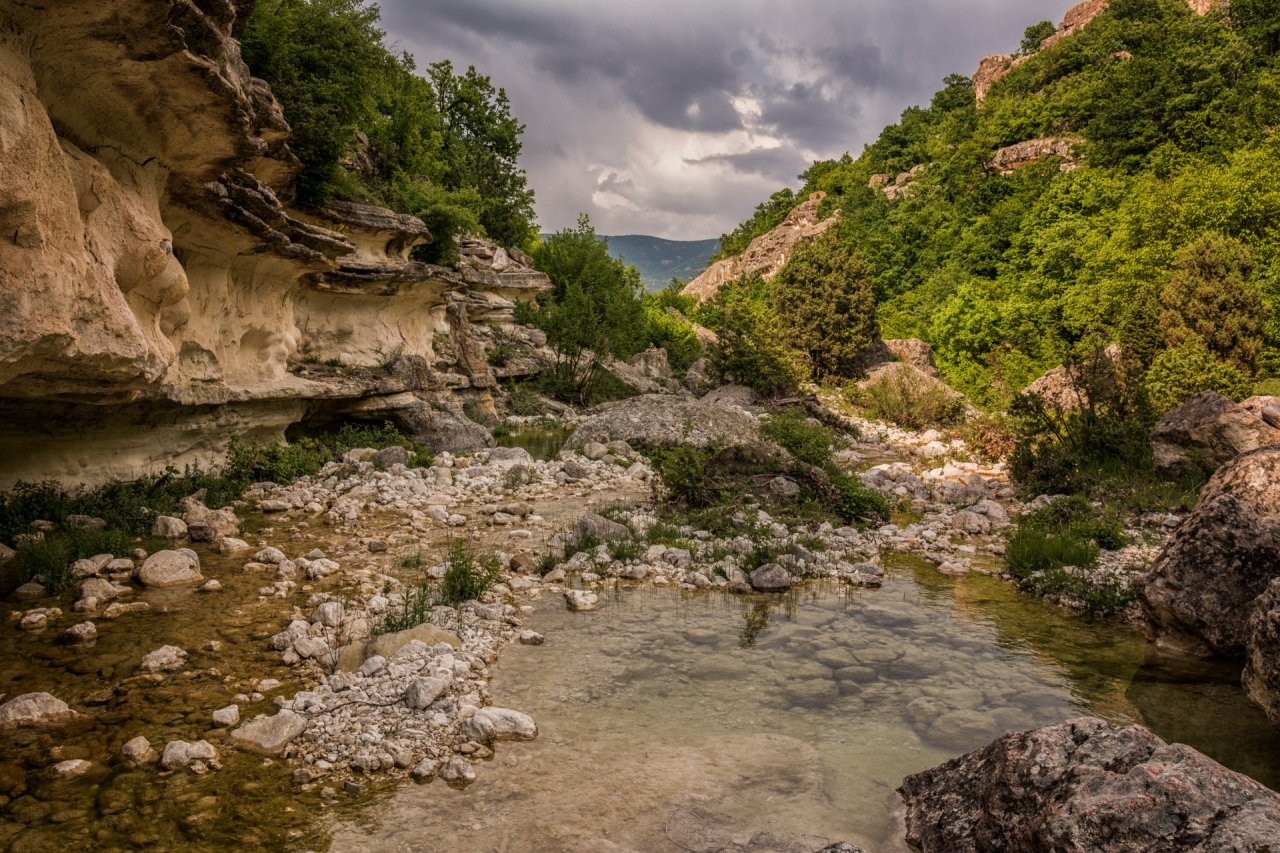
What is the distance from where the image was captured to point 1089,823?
252 centimetres

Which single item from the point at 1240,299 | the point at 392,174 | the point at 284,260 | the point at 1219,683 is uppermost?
the point at 392,174

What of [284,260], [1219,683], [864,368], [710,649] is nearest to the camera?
[1219,683]

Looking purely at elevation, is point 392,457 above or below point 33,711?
above

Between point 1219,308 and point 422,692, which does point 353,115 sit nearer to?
point 422,692

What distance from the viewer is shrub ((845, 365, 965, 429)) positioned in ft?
83.5

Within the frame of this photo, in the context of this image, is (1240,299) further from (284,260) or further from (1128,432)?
(284,260)

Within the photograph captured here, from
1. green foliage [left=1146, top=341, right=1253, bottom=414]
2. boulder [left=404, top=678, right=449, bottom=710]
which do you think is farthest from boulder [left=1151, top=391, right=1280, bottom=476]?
boulder [left=404, top=678, right=449, bottom=710]

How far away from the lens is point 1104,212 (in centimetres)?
3081

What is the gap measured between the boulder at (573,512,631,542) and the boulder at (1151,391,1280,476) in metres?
9.63

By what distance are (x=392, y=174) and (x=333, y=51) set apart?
21.5 feet

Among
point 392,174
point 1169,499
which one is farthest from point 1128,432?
point 392,174

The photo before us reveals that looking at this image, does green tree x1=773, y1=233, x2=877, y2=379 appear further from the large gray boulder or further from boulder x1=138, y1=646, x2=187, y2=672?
boulder x1=138, y1=646, x2=187, y2=672

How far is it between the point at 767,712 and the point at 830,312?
3120 centimetres

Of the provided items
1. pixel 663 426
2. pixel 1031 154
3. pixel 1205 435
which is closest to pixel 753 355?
pixel 663 426
